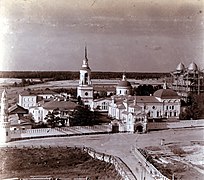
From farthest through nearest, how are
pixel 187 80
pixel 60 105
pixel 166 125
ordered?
pixel 166 125
pixel 187 80
pixel 60 105

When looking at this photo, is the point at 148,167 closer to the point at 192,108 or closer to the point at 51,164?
the point at 51,164

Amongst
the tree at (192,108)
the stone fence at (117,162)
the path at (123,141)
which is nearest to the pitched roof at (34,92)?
the path at (123,141)

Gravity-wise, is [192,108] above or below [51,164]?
above

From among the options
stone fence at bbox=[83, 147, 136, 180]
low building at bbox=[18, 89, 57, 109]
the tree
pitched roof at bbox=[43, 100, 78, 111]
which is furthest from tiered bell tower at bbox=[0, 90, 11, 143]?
the tree

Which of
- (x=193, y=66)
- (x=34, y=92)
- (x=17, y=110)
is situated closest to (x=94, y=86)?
(x=34, y=92)

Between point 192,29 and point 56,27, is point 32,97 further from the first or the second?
point 192,29

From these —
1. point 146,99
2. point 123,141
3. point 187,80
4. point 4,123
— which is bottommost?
point 123,141

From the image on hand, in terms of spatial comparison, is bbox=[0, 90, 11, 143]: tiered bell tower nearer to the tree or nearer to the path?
the path
